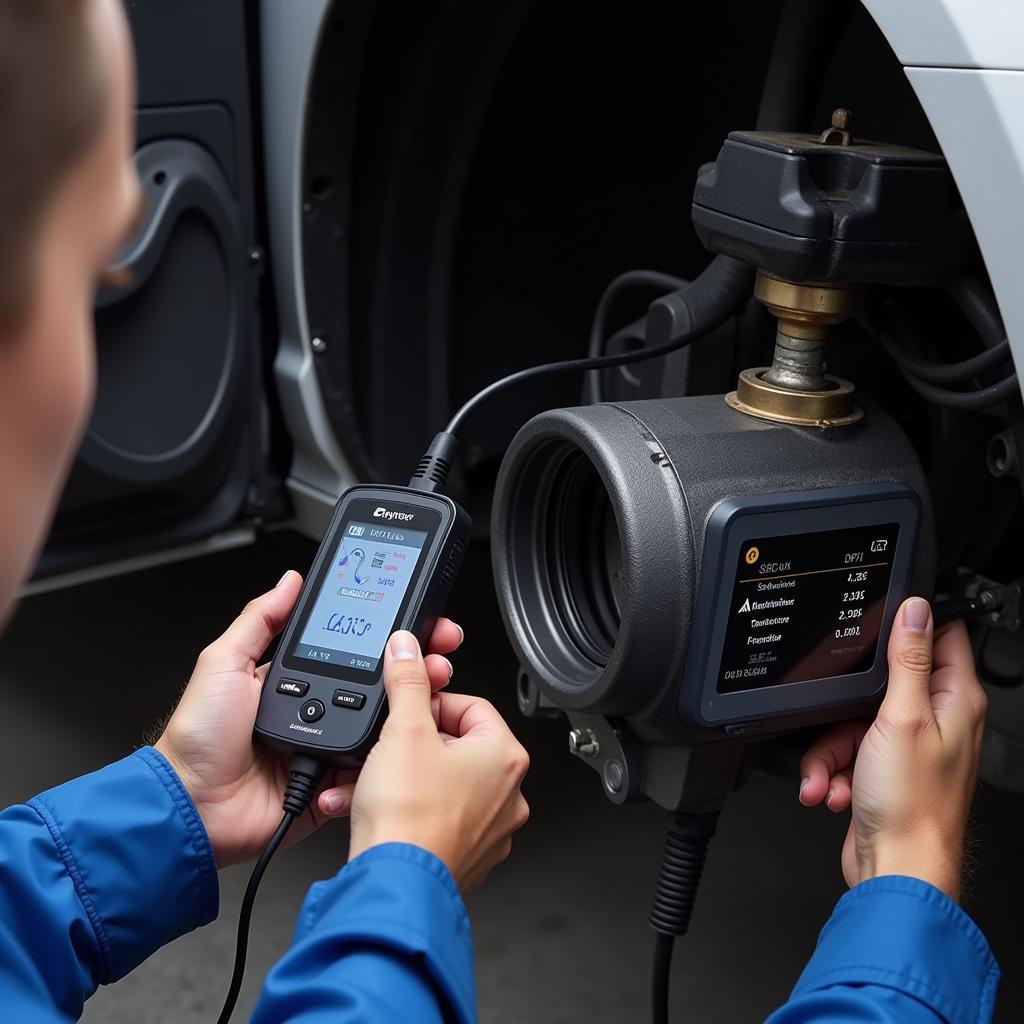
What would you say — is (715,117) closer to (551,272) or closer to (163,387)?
(551,272)

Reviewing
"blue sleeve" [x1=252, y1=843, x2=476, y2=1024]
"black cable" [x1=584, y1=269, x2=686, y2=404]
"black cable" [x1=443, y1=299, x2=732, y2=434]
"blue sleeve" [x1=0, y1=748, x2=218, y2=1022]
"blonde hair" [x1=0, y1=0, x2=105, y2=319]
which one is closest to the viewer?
"blonde hair" [x1=0, y1=0, x2=105, y2=319]

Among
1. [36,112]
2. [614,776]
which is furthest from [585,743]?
[36,112]

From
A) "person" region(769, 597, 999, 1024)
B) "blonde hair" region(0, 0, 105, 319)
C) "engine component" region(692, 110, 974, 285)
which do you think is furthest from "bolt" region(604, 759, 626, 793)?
"blonde hair" region(0, 0, 105, 319)

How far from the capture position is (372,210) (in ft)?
4.00

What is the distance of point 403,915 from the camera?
61cm

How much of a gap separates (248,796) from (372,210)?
0.59 meters

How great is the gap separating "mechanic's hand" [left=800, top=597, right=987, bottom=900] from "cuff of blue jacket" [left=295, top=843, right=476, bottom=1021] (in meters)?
0.25

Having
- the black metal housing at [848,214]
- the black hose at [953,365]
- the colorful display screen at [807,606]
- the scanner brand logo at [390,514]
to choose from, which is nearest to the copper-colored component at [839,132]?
the black metal housing at [848,214]

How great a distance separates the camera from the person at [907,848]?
0.66 metres

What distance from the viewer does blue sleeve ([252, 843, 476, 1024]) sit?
58 cm

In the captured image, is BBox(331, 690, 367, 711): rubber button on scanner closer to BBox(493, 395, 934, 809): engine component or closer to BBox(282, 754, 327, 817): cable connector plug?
BBox(282, 754, 327, 817): cable connector plug

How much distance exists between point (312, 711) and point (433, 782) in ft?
0.43

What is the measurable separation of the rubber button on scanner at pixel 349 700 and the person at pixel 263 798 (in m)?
0.04

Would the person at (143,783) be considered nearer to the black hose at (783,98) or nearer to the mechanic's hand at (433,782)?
the mechanic's hand at (433,782)
